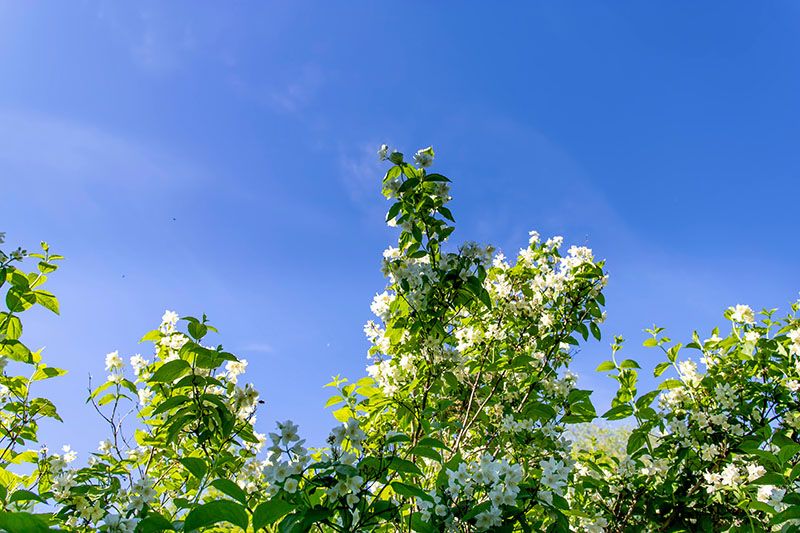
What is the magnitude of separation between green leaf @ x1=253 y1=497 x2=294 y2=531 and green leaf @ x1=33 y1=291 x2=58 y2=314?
216 cm

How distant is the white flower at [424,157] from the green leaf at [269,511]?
6.58 ft

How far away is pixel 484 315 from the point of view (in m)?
3.83

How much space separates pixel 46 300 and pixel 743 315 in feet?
14.3

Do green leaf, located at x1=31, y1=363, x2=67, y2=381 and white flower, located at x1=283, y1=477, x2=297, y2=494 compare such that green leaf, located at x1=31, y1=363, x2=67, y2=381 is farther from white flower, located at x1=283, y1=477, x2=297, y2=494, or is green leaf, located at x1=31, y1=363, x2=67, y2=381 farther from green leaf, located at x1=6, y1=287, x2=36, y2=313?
white flower, located at x1=283, y1=477, x2=297, y2=494

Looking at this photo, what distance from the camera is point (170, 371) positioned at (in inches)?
97.4

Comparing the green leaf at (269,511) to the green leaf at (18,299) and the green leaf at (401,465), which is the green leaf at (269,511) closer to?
the green leaf at (401,465)

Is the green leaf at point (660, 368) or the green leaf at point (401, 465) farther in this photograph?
the green leaf at point (660, 368)

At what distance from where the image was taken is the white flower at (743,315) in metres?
3.66

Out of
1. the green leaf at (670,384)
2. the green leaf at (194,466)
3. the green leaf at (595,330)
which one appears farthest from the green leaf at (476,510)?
the green leaf at (670,384)

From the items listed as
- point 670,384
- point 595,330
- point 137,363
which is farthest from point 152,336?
point 670,384

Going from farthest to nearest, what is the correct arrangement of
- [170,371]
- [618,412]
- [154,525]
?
1. [618,412]
2. [170,371]
3. [154,525]

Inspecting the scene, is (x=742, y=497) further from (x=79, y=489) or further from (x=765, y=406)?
(x=79, y=489)

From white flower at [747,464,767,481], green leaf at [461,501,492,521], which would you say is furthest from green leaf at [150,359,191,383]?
white flower at [747,464,767,481]

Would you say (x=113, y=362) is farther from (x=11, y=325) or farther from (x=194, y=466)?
(x=194, y=466)
